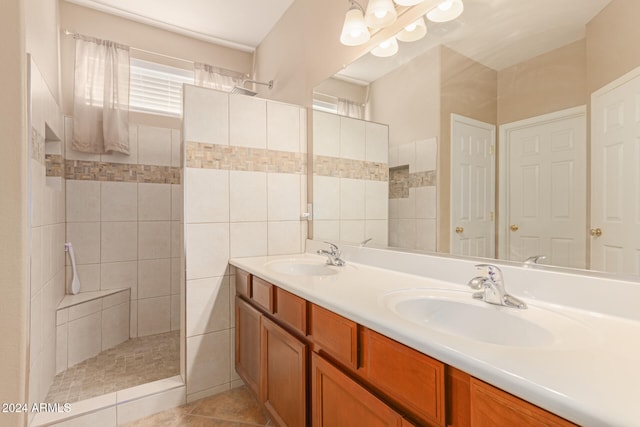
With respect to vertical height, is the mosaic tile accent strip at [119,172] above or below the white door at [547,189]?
above

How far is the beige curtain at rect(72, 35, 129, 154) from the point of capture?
2.51 meters

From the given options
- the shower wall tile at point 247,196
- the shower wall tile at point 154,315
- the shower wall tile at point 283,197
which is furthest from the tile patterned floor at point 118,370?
the shower wall tile at point 283,197

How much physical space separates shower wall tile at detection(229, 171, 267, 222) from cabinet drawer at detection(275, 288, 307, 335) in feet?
2.54

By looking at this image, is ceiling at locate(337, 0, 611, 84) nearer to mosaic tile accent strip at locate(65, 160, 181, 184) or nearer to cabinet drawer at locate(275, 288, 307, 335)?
cabinet drawer at locate(275, 288, 307, 335)

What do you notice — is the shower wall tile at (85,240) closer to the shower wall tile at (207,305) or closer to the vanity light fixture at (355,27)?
the shower wall tile at (207,305)

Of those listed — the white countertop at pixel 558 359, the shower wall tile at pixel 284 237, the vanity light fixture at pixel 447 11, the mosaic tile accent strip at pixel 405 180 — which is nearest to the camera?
the white countertop at pixel 558 359

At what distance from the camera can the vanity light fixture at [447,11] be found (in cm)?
130

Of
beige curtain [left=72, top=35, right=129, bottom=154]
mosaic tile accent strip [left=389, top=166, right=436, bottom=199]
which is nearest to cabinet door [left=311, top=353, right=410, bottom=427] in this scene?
mosaic tile accent strip [left=389, top=166, right=436, bottom=199]

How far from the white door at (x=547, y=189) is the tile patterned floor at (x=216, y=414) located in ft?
5.28

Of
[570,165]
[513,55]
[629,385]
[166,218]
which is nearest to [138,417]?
[166,218]

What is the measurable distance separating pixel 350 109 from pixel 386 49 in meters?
0.40

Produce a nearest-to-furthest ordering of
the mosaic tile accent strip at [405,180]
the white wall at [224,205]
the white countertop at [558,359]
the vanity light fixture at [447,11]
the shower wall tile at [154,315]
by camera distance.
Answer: the white countertop at [558,359], the vanity light fixture at [447,11], the mosaic tile accent strip at [405,180], the white wall at [224,205], the shower wall tile at [154,315]

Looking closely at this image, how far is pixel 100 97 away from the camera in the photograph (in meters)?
2.58

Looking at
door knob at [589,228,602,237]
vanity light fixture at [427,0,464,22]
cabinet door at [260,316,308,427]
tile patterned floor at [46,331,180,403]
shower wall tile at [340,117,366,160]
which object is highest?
vanity light fixture at [427,0,464,22]
